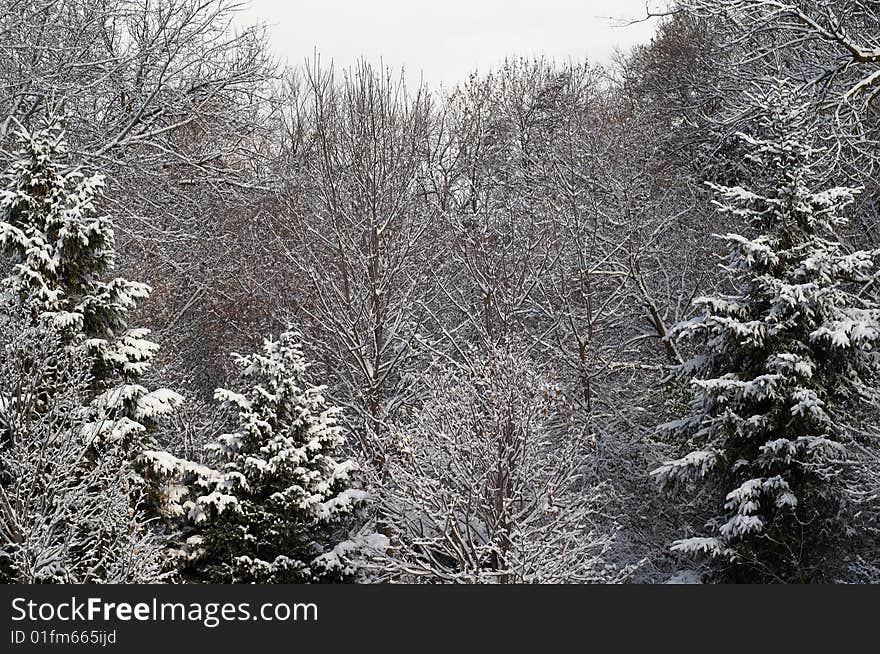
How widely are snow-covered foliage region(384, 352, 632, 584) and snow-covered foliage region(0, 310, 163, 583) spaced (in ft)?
10.5

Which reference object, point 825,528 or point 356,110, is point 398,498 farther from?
point 356,110

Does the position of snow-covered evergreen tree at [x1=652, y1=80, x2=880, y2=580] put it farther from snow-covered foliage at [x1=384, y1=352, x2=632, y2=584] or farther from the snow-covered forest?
snow-covered foliage at [x1=384, y1=352, x2=632, y2=584]

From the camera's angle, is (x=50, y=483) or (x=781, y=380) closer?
(x=50, y=483)

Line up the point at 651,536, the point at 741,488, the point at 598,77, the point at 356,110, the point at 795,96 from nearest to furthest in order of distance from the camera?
the point at 741,488 → the point at 795,96 → the point at 651,536 → the point at 356,110 → the point at 598,77

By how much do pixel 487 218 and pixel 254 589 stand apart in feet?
36.9

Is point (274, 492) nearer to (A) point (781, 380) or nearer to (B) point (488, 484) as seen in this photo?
(B) point (488, 484)

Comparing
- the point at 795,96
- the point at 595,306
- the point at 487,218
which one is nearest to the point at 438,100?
the point at 487,218

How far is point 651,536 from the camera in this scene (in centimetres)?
1451

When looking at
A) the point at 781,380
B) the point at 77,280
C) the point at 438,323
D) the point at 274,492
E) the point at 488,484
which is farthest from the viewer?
the point at 438,323

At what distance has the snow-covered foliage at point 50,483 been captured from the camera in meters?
9.55

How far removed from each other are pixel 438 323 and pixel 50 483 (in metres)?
8.29

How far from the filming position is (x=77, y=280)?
37.6 ft

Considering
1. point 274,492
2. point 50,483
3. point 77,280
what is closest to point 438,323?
point 274,492

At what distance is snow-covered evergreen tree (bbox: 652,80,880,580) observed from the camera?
10773 mm
